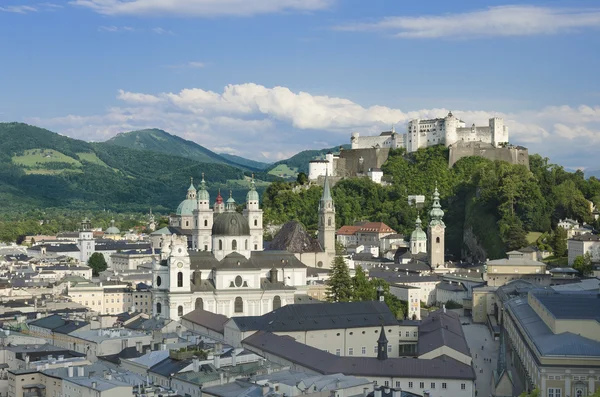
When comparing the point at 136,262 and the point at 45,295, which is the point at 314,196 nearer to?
the point at 136,262

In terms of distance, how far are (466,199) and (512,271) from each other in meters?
26.1

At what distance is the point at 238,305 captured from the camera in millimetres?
67812

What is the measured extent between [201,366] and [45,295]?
4255 cm

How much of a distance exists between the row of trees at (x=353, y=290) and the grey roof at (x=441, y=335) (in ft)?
32.6

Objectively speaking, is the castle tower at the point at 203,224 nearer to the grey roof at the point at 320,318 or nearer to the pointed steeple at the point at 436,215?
the pointed steeple at the point at 436,215

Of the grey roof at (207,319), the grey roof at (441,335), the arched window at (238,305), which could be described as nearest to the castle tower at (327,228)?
the arched window at (238,305)

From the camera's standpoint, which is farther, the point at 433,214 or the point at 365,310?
the point at 433,214

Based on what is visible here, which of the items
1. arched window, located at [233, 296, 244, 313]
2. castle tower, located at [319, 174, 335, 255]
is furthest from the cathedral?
castle tower, located at [319, 174, 335, 255]

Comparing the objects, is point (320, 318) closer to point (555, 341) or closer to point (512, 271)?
point (555, 341)

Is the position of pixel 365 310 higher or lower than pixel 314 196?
lower

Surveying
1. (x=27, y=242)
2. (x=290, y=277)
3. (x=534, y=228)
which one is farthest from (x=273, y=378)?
(x=27, y=242)

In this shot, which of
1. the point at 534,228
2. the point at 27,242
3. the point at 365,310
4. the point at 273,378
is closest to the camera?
the point at 273,378

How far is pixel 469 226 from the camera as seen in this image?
95.7 m

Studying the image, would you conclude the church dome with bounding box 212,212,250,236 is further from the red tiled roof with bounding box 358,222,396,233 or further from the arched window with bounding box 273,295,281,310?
the red tiled roof with bounding box 358,222,396,233
